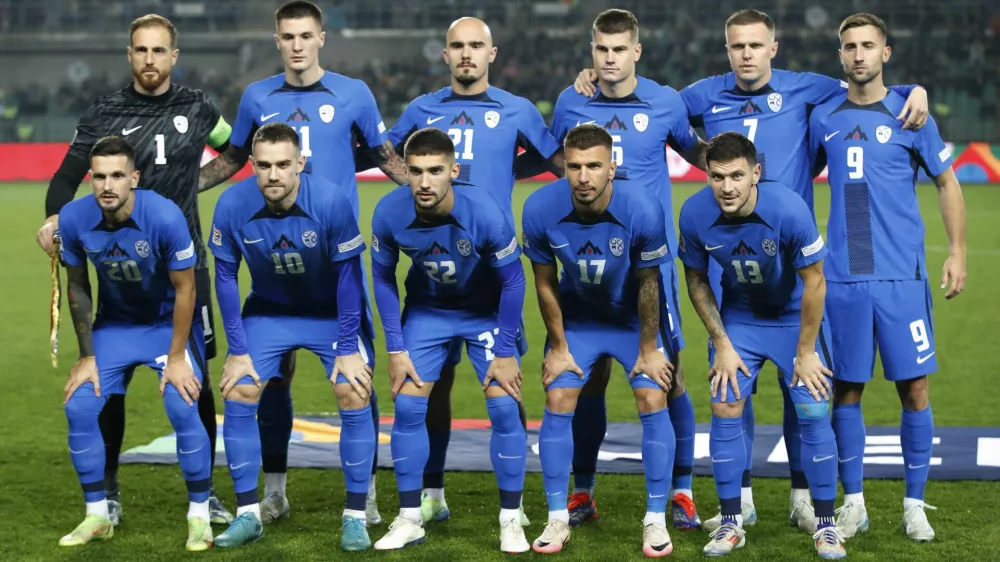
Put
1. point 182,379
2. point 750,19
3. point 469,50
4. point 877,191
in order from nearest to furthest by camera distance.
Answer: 1. point 182,379
2. point 877,191
3. point 750,19
4. point 469,50

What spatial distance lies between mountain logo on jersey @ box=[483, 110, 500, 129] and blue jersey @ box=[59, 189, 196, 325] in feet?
5.19

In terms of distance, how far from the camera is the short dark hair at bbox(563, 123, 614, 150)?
5.93 m

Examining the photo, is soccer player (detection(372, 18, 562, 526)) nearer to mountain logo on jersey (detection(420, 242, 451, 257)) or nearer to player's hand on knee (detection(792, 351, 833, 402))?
mountain logo on jersey (detection(420, 242, 451, 257))

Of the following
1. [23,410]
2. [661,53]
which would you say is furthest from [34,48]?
[23,410]

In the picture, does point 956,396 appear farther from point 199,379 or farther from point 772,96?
point 199,379

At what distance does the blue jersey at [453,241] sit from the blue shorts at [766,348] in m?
1.11

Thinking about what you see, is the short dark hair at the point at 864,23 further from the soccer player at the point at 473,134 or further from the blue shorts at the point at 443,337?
the blue shorts at the point at 443,337

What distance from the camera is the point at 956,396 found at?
965cm

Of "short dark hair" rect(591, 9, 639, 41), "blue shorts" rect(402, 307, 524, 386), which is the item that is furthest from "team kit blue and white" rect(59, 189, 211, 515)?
"short dark hair" rect(591, 9, 639, 41)

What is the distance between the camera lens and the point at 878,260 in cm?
646

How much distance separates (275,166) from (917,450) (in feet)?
10.8

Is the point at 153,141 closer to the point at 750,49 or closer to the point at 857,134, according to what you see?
the point at 750,49

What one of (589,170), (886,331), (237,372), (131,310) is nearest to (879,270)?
(886,331)

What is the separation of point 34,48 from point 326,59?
8153 millimetres
